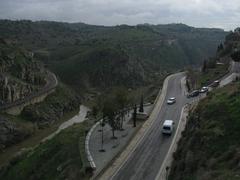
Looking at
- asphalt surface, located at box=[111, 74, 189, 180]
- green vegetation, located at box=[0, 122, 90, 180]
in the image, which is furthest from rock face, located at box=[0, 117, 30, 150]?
asphalt surface, located at box=[111, 74, 189, 180]

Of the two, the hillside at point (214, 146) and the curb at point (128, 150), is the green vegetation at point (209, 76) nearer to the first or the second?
the curb at point (128, 150)

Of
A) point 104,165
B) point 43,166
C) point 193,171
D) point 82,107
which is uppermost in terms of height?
point 193,171

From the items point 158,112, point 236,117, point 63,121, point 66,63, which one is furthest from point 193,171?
point 66,63

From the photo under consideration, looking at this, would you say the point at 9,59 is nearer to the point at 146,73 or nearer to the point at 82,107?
the point at 82,107

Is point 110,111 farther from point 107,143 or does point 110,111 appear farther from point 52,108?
point 52,108

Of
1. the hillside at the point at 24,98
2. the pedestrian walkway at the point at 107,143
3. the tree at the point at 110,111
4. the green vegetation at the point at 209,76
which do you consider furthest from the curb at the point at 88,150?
the green vegetation at the point at 209,76

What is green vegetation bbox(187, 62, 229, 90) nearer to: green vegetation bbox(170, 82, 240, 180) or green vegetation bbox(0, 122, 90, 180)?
green vegetation bbox(0, 122, 90, 180)
